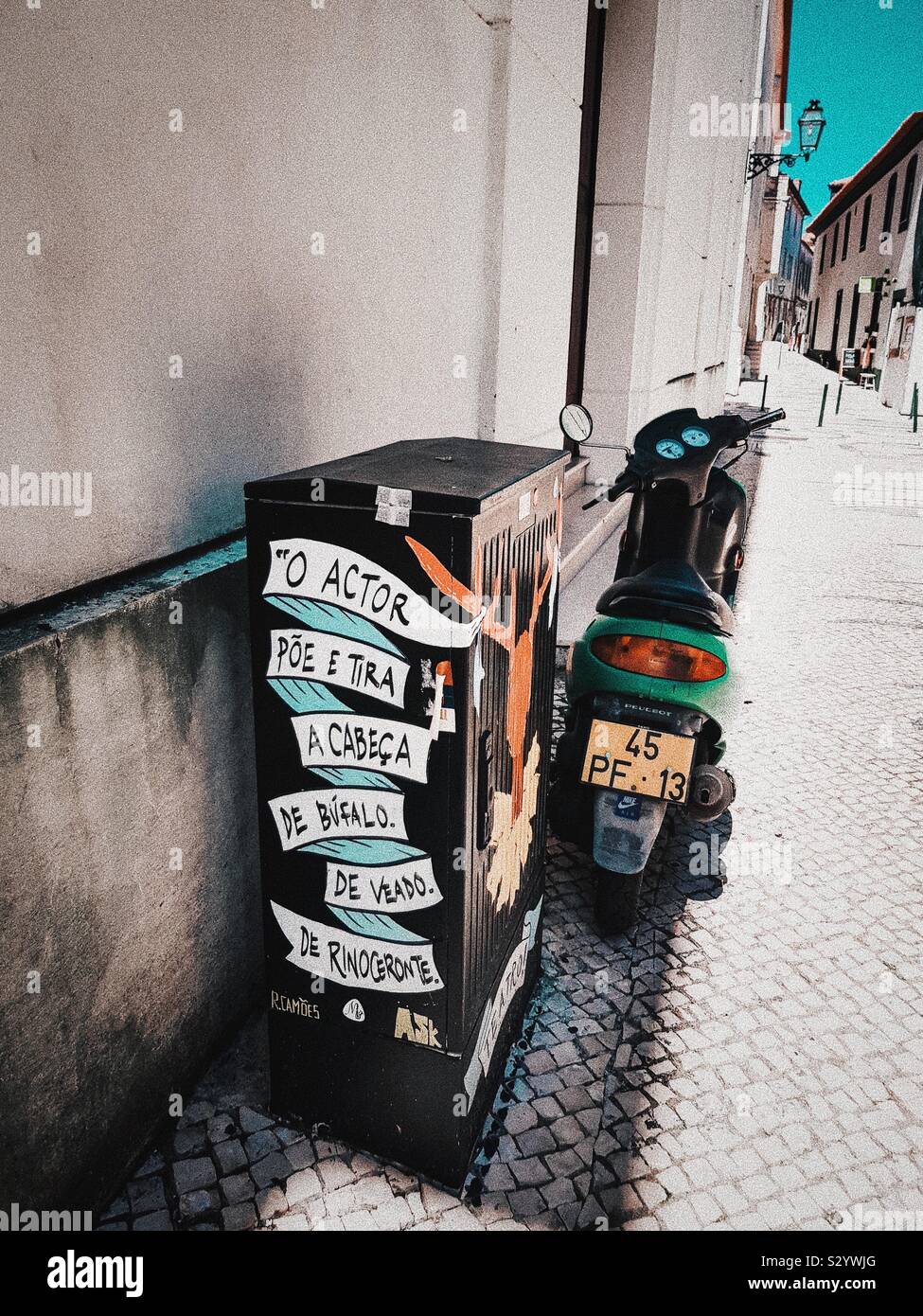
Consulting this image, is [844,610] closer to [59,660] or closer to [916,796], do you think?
[916,796]

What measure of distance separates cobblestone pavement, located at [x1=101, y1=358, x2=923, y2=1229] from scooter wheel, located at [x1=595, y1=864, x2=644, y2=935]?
7cm

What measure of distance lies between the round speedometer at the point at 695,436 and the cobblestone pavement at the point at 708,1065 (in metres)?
1.63

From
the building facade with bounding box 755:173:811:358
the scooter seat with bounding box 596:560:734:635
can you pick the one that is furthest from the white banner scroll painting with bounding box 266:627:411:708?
the building facade with bounding box 755:173:811:358

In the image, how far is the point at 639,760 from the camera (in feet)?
10.1

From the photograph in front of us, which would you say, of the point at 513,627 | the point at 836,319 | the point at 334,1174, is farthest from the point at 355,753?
the point at 836,319

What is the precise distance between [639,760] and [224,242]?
200 cm

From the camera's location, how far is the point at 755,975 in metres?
3.12

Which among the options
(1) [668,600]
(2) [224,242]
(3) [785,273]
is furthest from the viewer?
(3) [785,273]

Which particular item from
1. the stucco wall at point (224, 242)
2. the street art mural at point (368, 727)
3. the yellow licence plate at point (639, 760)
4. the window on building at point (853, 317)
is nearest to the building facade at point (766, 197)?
the window on building at point (853, 317)

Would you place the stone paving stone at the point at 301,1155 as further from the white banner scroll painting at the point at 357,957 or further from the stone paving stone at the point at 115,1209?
the white banner scroll painting at the point at 357,957

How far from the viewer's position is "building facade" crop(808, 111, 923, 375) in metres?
32.4

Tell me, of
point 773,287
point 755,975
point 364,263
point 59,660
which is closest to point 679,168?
point 364,263

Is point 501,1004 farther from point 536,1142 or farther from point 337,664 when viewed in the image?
point 337,664

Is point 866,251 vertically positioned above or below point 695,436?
above
